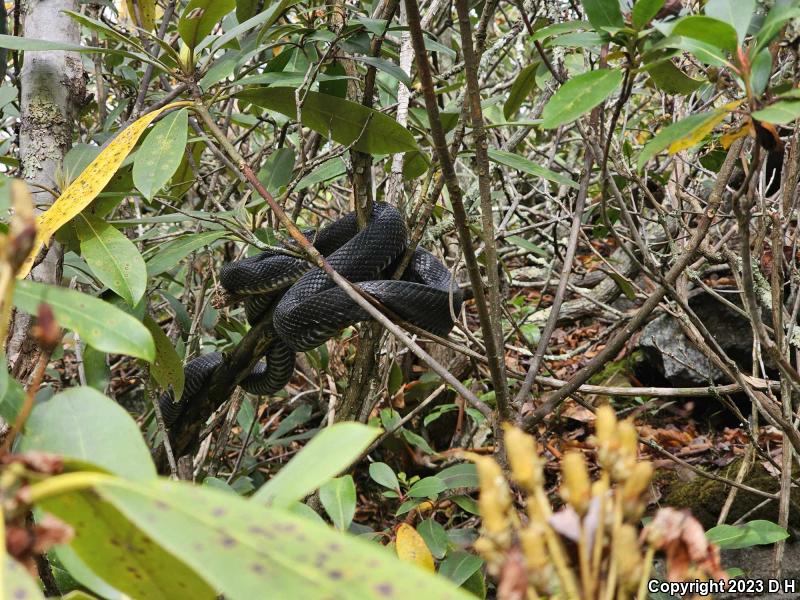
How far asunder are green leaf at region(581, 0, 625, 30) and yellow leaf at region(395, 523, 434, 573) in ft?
3.71

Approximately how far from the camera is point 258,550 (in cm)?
53

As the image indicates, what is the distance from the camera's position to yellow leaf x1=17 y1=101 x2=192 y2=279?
1.37 m

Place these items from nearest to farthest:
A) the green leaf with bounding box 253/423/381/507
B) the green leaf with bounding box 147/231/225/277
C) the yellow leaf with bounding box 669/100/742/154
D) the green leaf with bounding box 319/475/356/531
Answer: the green leaf with bounding box 253/423/381/507, the yellow leaf with bounding box 669/100/742/154, the green leaf with bounding box 319/475/356/531, the green leaf with bounding box 147/231/225/277

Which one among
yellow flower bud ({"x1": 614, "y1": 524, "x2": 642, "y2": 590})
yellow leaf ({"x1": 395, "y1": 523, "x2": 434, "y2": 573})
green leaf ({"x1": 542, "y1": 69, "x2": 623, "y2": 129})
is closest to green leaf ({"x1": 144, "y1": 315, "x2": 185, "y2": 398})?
yellow leaf ({"x1": 395, "y1": 523, "x2": 434, "y2": 573})

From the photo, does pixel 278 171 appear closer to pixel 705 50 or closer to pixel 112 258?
pixel 112 258

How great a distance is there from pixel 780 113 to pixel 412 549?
45.6 inches

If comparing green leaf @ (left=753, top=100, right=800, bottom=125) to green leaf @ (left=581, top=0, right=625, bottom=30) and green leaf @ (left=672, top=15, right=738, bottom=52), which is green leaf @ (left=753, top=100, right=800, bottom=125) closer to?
green leaf @ (left=672, top=15, right=738, bottom=52)

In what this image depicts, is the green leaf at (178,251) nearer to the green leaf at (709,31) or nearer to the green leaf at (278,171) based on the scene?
the green leaf at (278,171)

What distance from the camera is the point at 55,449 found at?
0.78 meters

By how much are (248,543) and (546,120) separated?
89 cm

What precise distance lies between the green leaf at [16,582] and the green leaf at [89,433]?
0.20 meters

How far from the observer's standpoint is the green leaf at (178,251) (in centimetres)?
210

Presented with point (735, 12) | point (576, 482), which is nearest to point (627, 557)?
point (576, 482)

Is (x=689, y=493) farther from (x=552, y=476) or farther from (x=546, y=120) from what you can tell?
(x=546, y=120)
